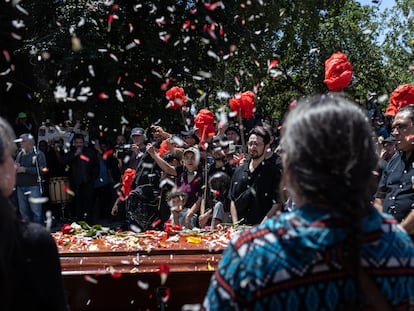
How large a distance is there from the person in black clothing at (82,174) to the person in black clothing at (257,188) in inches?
202

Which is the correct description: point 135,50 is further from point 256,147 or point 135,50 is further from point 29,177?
point 256,147

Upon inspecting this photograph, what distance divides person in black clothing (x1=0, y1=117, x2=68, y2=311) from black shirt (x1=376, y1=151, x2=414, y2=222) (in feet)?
10.7

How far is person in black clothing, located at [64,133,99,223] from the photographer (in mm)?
10258

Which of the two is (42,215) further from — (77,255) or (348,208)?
(348,208)

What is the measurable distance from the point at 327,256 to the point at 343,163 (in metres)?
0.26

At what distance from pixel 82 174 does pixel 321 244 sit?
9.08 meters

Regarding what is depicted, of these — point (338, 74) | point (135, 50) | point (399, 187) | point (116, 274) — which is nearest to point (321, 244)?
point (116, 274)

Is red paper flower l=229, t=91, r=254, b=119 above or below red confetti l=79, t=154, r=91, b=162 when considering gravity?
above

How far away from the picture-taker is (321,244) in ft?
5.26

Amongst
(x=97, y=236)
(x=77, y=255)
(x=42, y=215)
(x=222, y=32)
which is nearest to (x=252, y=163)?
(x=97, y=236)

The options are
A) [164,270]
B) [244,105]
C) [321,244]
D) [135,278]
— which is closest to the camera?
[321,244]

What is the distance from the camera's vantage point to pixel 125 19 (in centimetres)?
1229

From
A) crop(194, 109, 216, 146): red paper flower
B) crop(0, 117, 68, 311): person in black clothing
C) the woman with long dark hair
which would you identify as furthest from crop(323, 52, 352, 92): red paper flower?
crop(0, 117, 68, 311): person in black clothing

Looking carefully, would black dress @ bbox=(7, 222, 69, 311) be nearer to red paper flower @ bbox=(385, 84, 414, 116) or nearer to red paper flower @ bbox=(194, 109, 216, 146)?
red paper flower @ bbox=(385, 84, 414, 116)
